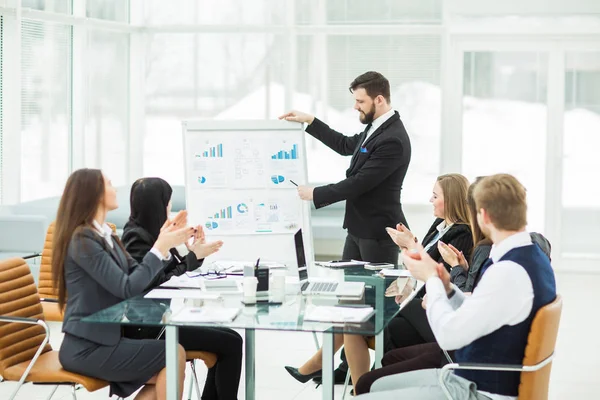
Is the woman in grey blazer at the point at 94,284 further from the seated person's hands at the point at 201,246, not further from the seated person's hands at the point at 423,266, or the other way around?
the seated person's hands at the point at 423,266

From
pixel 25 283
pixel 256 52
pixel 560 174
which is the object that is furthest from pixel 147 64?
pixel 25 283

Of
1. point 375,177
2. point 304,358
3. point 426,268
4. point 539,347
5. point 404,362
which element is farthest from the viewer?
A: point 304,358

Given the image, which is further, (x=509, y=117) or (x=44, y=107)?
(x=509, y=117)

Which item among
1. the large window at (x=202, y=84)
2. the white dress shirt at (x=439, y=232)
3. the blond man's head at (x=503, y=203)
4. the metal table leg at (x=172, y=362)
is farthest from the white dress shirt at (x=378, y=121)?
the large window at (x=202, y=84)

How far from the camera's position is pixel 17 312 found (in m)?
3.77

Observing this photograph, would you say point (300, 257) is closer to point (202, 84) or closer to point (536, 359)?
point (536, 359)

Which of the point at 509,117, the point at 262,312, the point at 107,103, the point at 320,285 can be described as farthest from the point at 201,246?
the point at 107,103

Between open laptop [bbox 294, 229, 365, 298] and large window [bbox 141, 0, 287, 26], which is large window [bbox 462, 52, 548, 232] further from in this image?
open laptop [bbox 294, 229, 365, 298]

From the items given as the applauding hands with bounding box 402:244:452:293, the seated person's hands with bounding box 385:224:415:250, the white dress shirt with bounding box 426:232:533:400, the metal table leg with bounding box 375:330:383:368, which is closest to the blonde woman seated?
the seated person's hands with bounding box 385:224:415:250

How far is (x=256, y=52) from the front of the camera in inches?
410

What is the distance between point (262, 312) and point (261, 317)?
94 millimetres

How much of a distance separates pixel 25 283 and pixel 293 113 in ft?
5.30

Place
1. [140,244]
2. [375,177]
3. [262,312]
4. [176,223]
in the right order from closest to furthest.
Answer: [262,312]
[176,223]
[140,244]
[375,177]

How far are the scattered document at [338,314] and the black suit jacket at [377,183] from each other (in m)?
1.52
